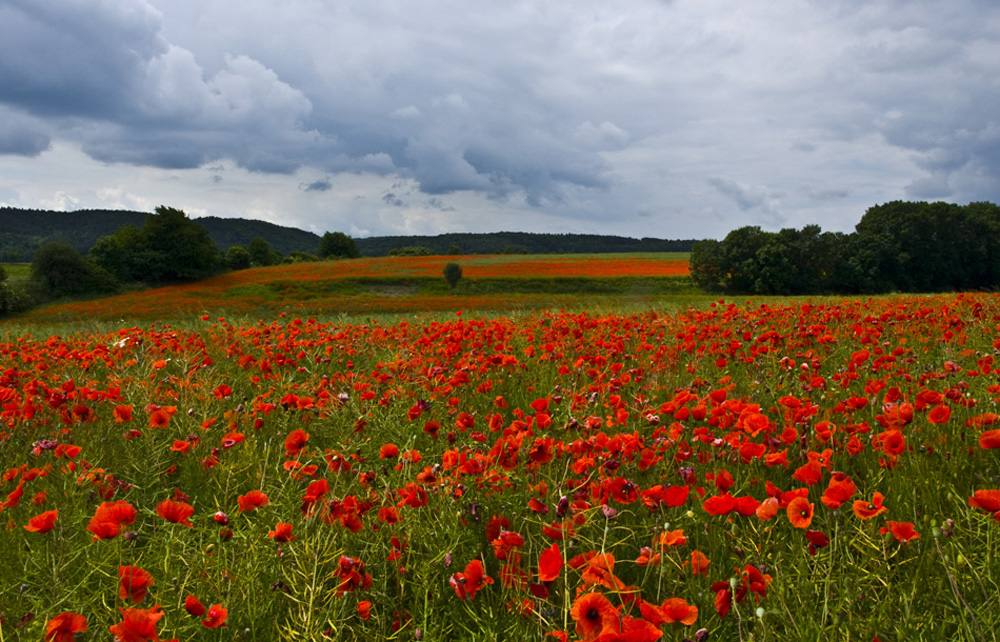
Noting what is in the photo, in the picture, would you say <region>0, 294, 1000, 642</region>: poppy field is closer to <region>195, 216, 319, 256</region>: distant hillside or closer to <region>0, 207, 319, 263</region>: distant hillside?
<region>0, 207, 319, 263</region>: distant hillside

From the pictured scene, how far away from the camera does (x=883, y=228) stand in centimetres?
6300

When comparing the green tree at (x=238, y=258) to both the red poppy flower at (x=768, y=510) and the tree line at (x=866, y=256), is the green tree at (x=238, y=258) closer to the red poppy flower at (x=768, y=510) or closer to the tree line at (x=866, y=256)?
the tree line at (x=866, y=256)

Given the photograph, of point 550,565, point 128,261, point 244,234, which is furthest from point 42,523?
point 244,234

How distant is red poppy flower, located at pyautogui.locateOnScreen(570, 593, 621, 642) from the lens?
3.49 ft

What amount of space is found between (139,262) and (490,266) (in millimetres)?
42421

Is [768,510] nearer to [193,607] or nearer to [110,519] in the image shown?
[193,607]

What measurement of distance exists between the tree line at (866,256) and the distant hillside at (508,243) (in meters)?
78.6

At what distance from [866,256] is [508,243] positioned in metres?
99.7

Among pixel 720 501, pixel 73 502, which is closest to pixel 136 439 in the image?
pixel 73 502

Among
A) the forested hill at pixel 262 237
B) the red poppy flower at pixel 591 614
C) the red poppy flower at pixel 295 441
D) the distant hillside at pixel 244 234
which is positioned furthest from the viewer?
the distant hillside at pixel 244 234

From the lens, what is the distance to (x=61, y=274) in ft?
198

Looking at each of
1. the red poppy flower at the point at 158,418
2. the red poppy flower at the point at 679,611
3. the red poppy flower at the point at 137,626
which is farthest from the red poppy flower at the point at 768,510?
the red poppy flower at the point at 158,418

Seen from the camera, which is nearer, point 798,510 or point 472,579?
point 798,510

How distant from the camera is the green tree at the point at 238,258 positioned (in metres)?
100
